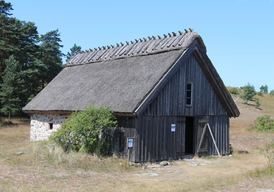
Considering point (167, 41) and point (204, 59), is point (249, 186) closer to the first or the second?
point (204, 59)

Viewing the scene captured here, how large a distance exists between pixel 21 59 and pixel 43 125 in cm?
2337

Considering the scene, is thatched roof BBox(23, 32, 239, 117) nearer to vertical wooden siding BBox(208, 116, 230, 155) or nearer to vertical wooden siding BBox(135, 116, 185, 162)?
vertical wooden siding BBox(135, 116, 185, 162)

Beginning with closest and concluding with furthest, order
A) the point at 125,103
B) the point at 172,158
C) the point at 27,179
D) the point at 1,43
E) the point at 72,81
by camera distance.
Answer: the point at 27,179 < the point at 125,103 < the point at 172,158 < the point at 72,81 < the point at 1,43

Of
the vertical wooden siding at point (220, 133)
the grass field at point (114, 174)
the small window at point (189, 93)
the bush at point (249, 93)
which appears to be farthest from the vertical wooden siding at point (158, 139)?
the bush at point (249, 93)

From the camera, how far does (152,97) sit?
12.7 metres

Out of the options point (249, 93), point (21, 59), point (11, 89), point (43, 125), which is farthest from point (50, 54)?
point (249, 93)

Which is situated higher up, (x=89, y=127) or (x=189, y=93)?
(x=189, y=93)

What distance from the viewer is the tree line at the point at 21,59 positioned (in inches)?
1309

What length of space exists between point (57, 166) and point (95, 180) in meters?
2.47

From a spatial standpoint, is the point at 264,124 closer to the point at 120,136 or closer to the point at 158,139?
the point at 158,139

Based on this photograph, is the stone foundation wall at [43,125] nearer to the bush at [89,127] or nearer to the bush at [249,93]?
the bush at [89,127]

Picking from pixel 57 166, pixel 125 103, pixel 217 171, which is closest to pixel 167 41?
pixel 125 103

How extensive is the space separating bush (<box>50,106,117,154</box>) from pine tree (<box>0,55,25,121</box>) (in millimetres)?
22186

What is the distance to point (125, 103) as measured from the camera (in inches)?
499
